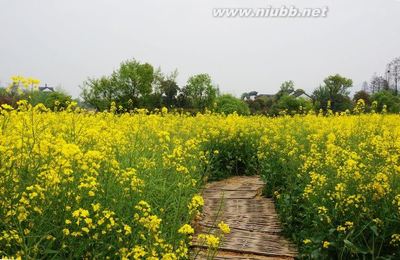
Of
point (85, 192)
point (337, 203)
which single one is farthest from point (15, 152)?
point (337, 203)

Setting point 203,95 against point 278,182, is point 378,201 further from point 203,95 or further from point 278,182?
point 203,95

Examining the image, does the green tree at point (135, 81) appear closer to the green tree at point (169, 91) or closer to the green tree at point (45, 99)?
the green tree at point (169, 91)

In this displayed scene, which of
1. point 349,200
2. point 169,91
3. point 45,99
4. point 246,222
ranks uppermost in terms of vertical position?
point 169,91

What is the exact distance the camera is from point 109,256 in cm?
297

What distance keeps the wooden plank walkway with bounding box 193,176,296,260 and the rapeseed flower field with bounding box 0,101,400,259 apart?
0.18 meters

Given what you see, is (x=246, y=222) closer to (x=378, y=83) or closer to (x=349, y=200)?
(x=349, y=200)

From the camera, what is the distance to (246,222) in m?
5.41

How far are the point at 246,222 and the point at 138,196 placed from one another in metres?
2.21

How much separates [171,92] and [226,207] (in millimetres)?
31553

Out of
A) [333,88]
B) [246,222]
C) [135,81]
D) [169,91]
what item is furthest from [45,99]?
[333,88]

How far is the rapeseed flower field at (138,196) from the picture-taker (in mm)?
2711

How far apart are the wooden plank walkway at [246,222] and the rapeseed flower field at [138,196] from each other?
0.18 metres

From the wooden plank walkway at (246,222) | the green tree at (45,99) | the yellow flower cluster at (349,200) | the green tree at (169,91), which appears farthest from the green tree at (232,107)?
the yellow flower cluster at (349,200)

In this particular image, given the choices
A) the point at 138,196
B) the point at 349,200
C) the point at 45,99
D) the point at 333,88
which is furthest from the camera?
the point at 333,88
